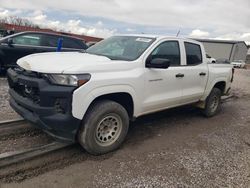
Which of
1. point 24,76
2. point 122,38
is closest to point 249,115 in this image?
point 122,38

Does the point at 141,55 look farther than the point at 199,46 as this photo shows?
No

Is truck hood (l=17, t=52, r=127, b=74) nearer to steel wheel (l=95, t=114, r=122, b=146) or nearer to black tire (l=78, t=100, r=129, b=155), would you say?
black tire (l=78, t=100, r=129, b=155)

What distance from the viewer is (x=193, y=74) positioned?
5582 millimetres

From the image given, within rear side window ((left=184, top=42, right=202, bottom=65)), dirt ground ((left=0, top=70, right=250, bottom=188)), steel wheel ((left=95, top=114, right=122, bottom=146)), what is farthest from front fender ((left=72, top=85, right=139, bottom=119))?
rear side window ((left=184, top=42, right=202, bottom=65))

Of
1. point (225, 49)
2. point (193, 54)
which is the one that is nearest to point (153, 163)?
point (193, 54)

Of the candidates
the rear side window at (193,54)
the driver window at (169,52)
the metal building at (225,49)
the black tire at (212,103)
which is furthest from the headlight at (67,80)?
the metal building at (225,49)

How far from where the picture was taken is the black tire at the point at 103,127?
376 cm

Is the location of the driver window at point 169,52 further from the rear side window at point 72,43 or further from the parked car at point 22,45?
the rear side window at point 72,43

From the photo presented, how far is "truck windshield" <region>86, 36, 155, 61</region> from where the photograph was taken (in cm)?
453

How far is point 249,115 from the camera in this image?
298 inches

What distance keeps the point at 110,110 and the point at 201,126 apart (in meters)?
2.91

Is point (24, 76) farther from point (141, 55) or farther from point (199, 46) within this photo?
point (199, 46)

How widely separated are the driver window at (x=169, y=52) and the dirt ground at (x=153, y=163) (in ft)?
4.71

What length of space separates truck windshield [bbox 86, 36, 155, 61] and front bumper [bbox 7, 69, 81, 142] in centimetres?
131
